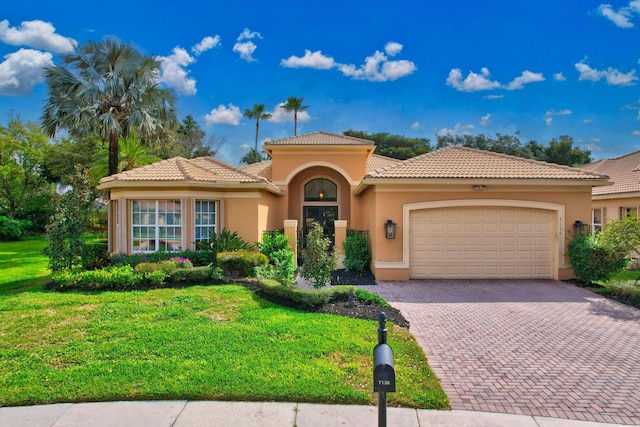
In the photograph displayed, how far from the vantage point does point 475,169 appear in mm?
12594

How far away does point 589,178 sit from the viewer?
39.0 ft

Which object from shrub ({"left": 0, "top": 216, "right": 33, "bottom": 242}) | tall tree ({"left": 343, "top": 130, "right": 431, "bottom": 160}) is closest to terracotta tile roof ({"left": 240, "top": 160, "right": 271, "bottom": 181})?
shrub ({"left": 0, "top": 216, "right": 33, "bottom": 242})

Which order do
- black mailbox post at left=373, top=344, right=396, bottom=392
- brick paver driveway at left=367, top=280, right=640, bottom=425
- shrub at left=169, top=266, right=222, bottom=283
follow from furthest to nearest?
shrub at left=169, top=266, right=222, bottom=283 → brick paver driveway at left=367, top=280, right=640, bottom=425 → black mailbox post at left=373, top=344, right=396, bottom=392

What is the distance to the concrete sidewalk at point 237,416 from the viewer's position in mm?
3914

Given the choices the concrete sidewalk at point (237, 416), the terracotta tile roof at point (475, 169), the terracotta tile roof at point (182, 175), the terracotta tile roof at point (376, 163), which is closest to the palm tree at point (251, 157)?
the terracotta tile roof at point (376, 163)

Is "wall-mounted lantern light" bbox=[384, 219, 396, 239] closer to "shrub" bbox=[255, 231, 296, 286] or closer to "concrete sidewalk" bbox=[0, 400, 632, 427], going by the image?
"shrub" bbox=[255, 231, 296, 286]

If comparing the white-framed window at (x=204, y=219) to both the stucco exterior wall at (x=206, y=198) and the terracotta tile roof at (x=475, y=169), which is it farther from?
the terracotta tile roof at (x=475, y=169)

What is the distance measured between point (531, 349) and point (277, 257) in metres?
8.70

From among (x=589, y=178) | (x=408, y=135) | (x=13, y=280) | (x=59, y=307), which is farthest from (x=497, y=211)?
(x=408, y=135)

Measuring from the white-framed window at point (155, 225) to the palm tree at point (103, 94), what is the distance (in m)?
5.13

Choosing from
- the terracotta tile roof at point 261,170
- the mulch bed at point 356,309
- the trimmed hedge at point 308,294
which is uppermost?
the terracotta tile roof at point 261,170

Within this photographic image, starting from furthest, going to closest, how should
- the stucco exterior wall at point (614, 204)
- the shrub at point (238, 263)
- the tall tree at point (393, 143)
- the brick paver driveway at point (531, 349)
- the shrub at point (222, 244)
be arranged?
the tall tree at point (393, 143) → the stucco exterior wall at point (614, 204) → the shrub at point (222, 244) → the shrub at point (238, 263) → the brick paver driveway at point (531, 349)

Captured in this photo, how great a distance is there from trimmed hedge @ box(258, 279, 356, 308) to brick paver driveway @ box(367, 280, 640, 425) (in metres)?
1.50

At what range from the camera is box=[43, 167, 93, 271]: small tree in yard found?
37.6 feet
